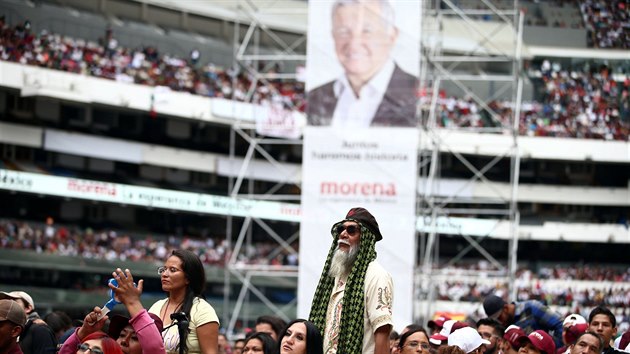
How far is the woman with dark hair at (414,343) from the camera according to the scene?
8.15 meters

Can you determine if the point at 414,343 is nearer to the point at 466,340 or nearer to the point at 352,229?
the point at 466,340

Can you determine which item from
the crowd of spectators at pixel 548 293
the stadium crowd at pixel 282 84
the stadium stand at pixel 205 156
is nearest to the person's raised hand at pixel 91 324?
the stadium stand at pixel 205 156

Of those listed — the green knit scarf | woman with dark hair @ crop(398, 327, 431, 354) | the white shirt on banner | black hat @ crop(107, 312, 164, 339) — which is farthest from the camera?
the white shirt on banner

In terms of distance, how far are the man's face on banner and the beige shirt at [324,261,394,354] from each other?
44.6ft

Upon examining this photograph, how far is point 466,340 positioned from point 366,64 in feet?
42.6

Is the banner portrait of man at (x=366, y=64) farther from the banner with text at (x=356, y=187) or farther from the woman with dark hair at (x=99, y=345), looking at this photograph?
the woman with dark hair at (x=99, y=345)

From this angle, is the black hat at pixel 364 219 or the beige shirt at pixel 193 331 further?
the black hat at pixel 364 219

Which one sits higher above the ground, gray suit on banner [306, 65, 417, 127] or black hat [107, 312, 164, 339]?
gray suit on banner [306, 65, 417, 127]

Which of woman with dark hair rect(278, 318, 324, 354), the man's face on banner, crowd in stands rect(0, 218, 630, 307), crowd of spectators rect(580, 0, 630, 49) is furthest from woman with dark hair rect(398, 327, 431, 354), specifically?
crowd of spectators rect(580, 0, 630, 49)

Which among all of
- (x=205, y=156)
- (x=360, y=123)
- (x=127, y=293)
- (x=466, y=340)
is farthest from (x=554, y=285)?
(x=127, y=293)

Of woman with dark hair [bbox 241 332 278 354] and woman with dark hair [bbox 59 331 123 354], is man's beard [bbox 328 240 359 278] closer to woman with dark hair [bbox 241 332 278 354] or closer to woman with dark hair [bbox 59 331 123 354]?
woman with dark hair [bbox 241 332 278 354]

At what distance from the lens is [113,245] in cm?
3534

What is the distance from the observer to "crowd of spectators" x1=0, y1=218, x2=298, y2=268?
108ft

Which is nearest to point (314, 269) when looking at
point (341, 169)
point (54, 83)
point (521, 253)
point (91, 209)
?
point (341, 169)
